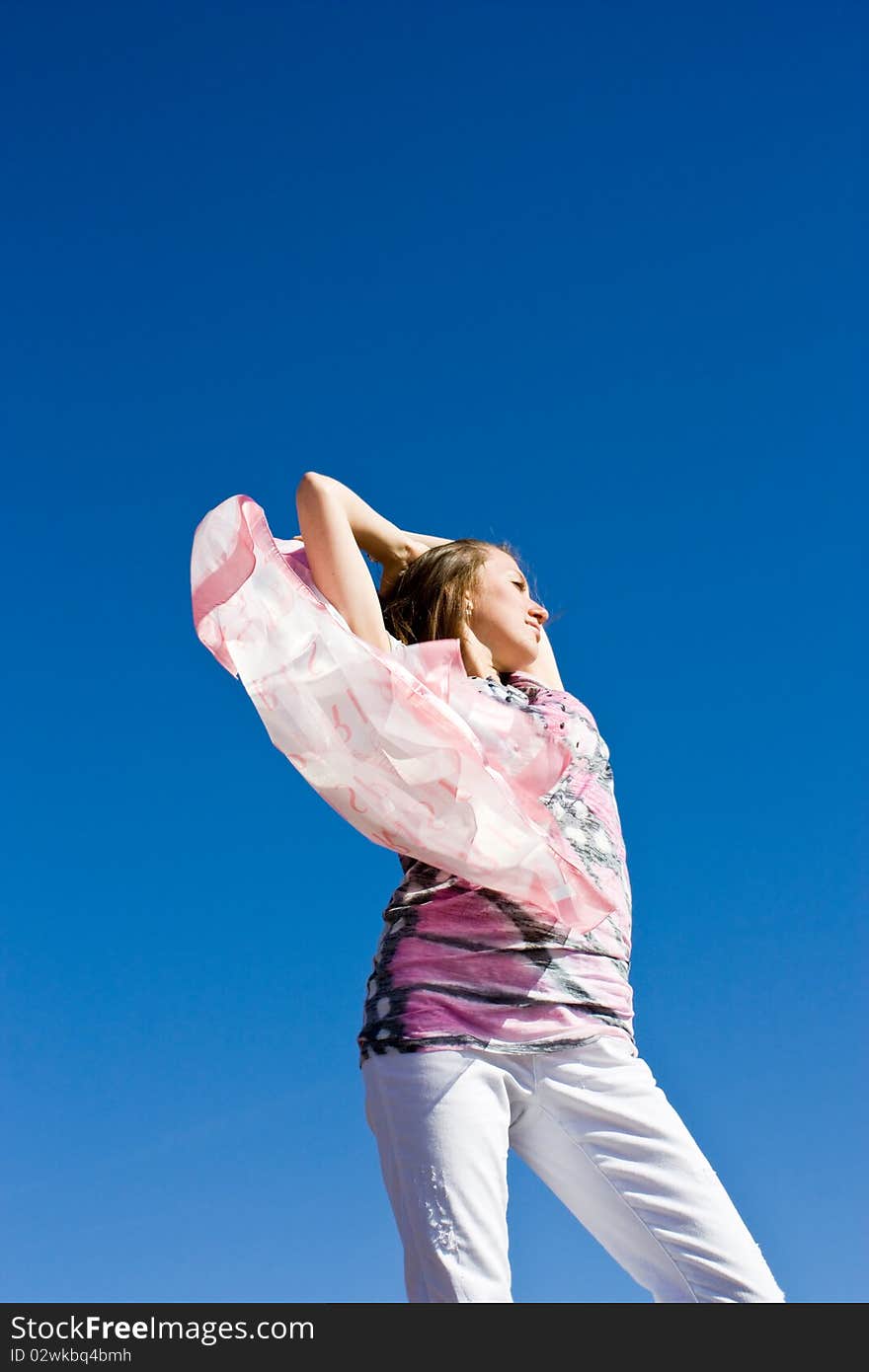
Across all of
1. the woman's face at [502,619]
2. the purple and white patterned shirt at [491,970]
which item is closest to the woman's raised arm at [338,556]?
the woman's face at [502,619]

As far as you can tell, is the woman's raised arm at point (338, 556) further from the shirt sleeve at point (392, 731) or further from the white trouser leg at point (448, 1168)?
the white trouser leg at point (448, 1168)

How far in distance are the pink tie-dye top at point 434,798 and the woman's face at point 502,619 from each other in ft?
1.19

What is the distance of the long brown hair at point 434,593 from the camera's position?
3.17 m

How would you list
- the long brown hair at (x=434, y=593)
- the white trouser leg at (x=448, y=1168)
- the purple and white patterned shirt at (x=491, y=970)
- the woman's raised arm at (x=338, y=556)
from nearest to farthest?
the white trouser leg at (x=448, y=1168) → the purple and white patterned shirt at (x=491, y=970) → the woman's raised arm at (x=338, y=556) → the long brown hair at (x=434, y=593)

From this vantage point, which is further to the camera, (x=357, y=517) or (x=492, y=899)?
(x=357, y=517)

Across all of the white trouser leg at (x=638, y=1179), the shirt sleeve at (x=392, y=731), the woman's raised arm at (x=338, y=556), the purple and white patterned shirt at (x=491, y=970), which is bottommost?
the white trouser leg at (x=638, y=1179)

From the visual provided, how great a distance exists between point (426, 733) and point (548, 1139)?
36.1 inches

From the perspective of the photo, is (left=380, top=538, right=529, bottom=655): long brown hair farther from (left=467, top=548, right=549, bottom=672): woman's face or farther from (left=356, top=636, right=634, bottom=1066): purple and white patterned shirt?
(left=356, top=636, right=634, bottom=1066): purple and white patterned shirt

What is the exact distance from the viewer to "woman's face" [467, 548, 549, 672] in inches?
126

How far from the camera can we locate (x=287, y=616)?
2742mm

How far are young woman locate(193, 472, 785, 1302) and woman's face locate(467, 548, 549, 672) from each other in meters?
0.25

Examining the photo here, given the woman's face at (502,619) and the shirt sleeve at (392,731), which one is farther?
the woman's face at (502,619)
